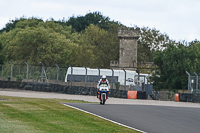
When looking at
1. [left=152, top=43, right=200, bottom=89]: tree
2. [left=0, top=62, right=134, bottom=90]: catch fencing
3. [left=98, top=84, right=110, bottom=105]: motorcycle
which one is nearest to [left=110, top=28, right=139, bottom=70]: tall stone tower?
[left=152, top=43, right=200, bottom=89]: tree

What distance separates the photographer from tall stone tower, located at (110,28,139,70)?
92.3 metres

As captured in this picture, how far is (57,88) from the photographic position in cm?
4262

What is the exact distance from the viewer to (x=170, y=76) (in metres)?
57.8

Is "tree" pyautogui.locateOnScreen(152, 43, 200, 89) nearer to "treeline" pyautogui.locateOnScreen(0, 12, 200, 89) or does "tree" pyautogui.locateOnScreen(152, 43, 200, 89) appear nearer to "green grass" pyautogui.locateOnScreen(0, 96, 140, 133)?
"treeline" pyautogui.locateOnScreen(0, 12, 200, 89)

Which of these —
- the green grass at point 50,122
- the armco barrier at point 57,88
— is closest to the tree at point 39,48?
the armco barrier at point 57,88

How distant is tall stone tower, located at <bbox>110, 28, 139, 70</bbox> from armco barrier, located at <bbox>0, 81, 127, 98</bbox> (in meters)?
48.6

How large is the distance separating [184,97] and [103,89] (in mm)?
12934

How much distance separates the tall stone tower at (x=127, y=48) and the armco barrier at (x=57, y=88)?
4861 centimetres

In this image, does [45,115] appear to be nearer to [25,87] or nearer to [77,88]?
[77,88]

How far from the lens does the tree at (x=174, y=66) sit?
56594 millimetres

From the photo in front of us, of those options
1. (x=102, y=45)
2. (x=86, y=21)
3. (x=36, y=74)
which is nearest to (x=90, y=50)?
(x=102, y=45)

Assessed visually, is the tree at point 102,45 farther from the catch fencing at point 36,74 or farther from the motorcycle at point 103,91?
the motorcycle at point 103,91

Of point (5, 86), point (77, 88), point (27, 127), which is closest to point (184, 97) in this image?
point (77, 88)

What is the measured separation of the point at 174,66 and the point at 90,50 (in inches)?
1299
